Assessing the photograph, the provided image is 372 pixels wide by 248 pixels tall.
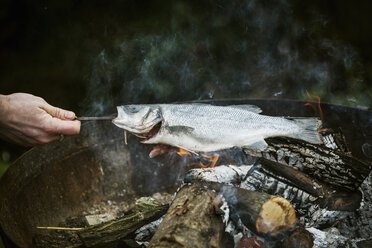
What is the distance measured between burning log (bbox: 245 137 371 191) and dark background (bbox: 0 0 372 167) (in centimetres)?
342

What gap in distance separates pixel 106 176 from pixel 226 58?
14.0ft

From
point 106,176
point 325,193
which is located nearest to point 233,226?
point 325,193

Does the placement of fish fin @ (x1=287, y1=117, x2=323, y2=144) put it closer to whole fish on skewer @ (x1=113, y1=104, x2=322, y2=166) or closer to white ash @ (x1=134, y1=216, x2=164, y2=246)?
whole fish on skewer @ (x1=113, y1=104, x2=322, y2=166)

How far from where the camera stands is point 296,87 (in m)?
6.61

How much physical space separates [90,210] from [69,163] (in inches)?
23.5

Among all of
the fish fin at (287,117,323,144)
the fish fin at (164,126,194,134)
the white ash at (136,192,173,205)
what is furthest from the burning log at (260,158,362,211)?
the white ash at (136,192,173,205)

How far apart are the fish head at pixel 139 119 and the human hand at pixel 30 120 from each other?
39 centimetres

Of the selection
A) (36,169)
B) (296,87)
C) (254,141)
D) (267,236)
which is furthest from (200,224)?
(296,87)

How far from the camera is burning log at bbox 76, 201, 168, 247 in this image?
237 centimetres

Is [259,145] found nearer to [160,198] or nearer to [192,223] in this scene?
[192,223]

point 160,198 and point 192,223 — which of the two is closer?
point 192,223

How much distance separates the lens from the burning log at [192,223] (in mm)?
1819

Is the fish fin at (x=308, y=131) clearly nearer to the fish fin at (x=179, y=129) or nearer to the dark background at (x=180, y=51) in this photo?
the fish fin at (x=179, y=129)

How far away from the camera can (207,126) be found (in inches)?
107
